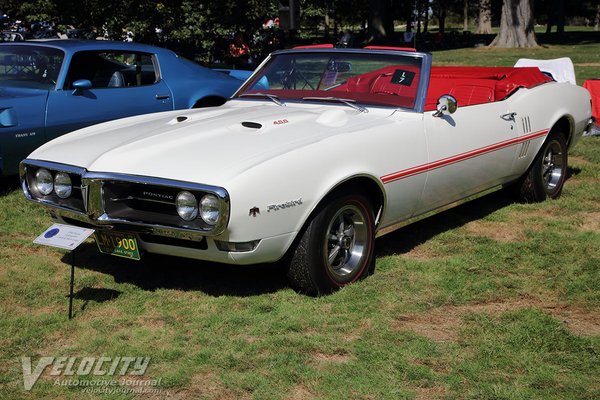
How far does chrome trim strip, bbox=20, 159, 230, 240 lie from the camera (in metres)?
3.95

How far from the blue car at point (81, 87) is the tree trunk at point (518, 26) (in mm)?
27801

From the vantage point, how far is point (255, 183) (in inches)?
159

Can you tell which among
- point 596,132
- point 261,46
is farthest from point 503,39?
point 596,132

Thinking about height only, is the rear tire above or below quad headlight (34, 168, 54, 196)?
below

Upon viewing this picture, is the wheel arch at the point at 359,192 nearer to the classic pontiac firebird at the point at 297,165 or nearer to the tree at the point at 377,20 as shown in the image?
the classic pontiac firebird at the point at 297,165

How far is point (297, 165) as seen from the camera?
13.8ft

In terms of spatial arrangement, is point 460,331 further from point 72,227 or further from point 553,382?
point 72,227

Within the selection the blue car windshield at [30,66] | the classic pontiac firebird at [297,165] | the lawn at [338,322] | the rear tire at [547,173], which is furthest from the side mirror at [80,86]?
the rear tire at [547,173]

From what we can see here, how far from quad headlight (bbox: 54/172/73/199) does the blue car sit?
2449mm

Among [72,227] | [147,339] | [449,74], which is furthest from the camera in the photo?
[449,74]

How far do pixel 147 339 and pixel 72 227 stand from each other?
0.81 m

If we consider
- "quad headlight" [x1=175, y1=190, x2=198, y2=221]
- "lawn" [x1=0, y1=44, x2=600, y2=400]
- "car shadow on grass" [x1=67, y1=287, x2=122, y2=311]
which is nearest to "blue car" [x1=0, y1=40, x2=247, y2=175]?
"lawn" [x1=0, y1=44, x2=600, y2=400]

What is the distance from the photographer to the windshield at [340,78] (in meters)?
5.33

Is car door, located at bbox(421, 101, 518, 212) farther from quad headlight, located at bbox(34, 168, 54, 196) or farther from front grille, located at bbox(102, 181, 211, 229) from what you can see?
quad headlight, located at bbox(34, 168, 54, 196)
